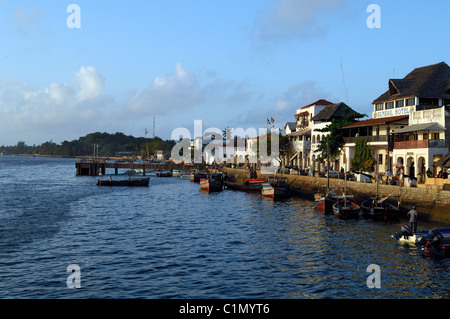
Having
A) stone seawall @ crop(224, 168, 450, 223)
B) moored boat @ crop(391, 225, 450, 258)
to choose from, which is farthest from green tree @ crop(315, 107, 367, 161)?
moored boat @ crop(391, 225, 450, 258)

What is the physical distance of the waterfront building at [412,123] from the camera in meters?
52.5

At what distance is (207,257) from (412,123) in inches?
1713

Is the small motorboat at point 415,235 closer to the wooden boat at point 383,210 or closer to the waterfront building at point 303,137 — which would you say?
the wooden boat at point 383,210

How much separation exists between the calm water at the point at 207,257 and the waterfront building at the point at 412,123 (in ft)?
58.8

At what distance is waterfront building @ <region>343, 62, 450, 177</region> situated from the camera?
5250 cm

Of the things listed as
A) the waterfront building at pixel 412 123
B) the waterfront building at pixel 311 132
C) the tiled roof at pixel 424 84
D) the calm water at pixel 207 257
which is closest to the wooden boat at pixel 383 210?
the calm water at pixel 207 257

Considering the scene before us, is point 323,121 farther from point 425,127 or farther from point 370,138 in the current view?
point 425,127

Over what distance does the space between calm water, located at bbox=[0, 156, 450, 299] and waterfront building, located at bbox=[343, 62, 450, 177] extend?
17.9 m

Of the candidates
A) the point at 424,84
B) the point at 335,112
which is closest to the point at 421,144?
the point at 424,84

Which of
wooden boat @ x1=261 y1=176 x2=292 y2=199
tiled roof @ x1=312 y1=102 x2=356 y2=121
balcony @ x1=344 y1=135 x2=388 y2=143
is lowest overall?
wooden boat @ x1=261 y1=176 x2=292 y2=199

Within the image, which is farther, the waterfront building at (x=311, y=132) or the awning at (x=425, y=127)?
the waterfront building at (x=311, y=132)

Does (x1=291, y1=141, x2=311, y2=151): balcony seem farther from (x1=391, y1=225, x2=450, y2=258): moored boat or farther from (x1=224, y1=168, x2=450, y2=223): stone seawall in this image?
(x1=391, y1=225, x2=450, y2=258): moored boat

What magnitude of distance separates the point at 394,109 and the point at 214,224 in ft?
133
